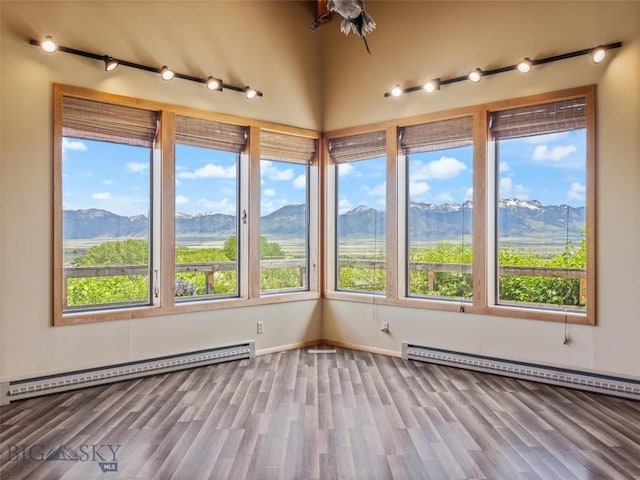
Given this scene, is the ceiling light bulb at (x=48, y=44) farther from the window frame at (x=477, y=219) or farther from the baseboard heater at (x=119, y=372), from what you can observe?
the window frame at (x=477, y=219)

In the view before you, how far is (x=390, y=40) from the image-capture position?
5230mm

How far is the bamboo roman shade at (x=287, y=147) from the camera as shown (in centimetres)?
535

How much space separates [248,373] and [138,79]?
298 cm

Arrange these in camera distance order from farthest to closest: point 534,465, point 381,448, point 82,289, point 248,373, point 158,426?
point 248,373 < point 82,289 < point 158,426 < point 381,448 < point 534,465

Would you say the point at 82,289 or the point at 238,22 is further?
the point at 238,22

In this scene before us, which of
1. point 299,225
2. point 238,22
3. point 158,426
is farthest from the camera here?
point 299,225

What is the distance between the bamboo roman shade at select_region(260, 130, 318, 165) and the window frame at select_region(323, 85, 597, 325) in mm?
205

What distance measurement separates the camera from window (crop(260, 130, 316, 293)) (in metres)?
5.42

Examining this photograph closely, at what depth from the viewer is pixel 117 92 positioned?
4.27m

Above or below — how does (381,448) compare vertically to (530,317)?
below

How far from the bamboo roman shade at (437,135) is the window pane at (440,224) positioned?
0.26ft

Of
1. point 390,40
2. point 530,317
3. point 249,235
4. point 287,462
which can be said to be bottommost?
point 287,462

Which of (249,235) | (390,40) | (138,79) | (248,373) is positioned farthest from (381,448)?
(390,40)

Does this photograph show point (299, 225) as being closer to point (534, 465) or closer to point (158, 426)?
point (158, 426)
